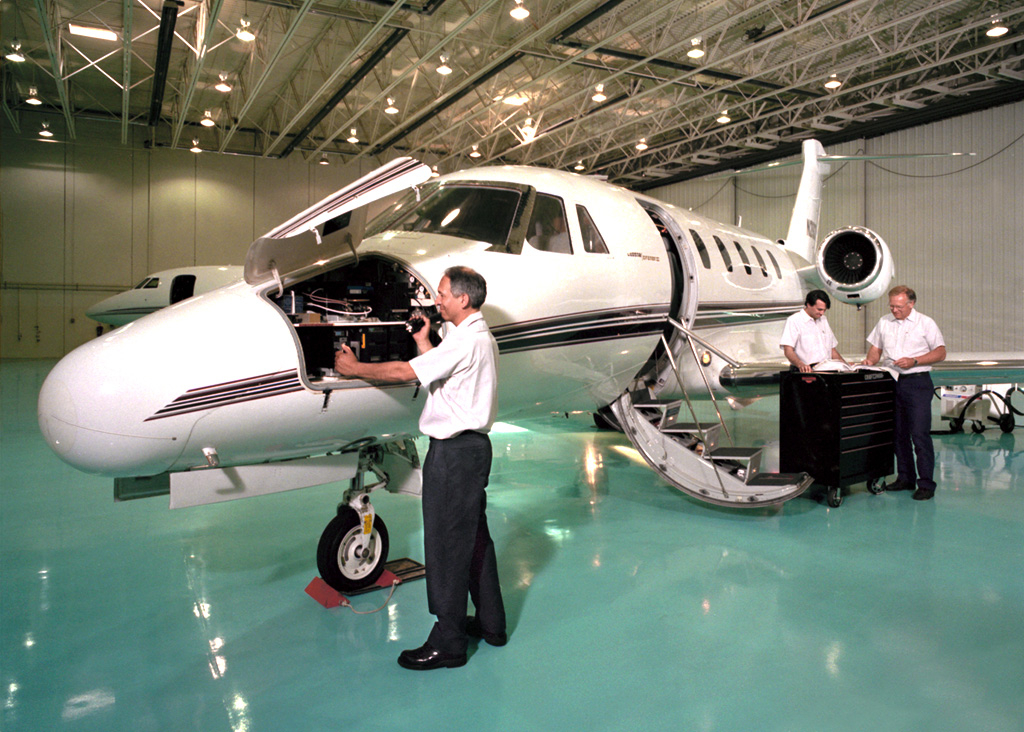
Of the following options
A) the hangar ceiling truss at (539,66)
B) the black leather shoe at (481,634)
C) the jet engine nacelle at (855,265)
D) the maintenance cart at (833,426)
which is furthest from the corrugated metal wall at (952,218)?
the black leather shoe at (481,634)

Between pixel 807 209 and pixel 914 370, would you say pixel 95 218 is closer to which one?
pixel 807 209

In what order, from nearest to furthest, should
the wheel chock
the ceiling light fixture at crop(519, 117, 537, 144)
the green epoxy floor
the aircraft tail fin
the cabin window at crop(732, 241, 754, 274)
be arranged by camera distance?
the green epoxy floor
the wheel chock
the cabin window at crop(732, 241, 754, 274)
the aircraft tail fin
the ceiling light fixture at crop(519, 117, 537, 144)

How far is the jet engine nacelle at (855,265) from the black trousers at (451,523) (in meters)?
7.73

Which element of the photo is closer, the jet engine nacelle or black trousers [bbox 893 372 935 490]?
black trousers [bbox 893 372 935 490]

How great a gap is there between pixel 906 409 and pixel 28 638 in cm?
759

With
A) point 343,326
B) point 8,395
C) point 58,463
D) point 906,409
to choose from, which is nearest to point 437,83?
point 8,395

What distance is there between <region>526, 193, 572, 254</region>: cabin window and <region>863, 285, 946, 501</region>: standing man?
3.79m

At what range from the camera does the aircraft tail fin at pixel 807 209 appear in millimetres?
13273

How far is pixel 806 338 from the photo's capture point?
300 inches

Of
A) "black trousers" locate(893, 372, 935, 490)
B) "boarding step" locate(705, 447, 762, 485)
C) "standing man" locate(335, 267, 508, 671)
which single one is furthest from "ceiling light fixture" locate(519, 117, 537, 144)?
"standing man" locate(335, 267, 508, 671)

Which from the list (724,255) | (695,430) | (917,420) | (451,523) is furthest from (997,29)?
(451,523)

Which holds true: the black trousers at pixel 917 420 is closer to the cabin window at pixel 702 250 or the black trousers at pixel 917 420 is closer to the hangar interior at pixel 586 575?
the hangar interior at pixel 586 575

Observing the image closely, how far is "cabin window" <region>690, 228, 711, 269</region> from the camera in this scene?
24.2ft

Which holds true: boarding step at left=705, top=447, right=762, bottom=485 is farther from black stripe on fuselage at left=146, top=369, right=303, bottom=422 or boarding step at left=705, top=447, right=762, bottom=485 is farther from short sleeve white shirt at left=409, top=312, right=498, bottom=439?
black stripe on fuselage at left=146, top=369, right=303, bottom=422
